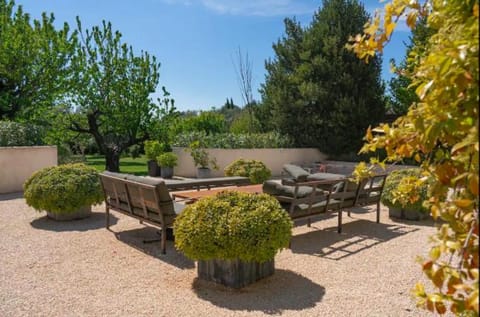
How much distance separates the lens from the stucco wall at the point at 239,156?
48.1ft

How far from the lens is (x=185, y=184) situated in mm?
7863

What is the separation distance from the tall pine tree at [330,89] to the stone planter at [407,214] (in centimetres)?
921

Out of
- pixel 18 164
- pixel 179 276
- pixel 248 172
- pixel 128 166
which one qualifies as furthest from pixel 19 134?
pixel 128 166

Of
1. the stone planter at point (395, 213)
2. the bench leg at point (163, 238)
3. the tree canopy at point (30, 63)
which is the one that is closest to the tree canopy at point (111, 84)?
the tree canopy at point (30, 63)

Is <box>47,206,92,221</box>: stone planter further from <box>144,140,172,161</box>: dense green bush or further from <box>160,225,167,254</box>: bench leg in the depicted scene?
<box>144,140,172,161</box>: dense green bush

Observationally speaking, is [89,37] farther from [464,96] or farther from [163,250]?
[464,96]

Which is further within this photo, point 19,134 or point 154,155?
point 154,155

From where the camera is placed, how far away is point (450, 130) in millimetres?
1149

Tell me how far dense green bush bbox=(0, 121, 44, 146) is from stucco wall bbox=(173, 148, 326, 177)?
4.92 m

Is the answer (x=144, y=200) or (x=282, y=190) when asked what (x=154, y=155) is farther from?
(x=282, y=190)

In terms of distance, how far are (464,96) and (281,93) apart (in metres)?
16.1

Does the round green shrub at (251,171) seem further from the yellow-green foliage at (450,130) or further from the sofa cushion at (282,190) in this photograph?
the yellow-green foliage at (450,130)

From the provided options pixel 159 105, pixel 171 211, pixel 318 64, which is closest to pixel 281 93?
pixel 318 64

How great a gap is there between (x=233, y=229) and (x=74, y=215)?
4.18 metres
